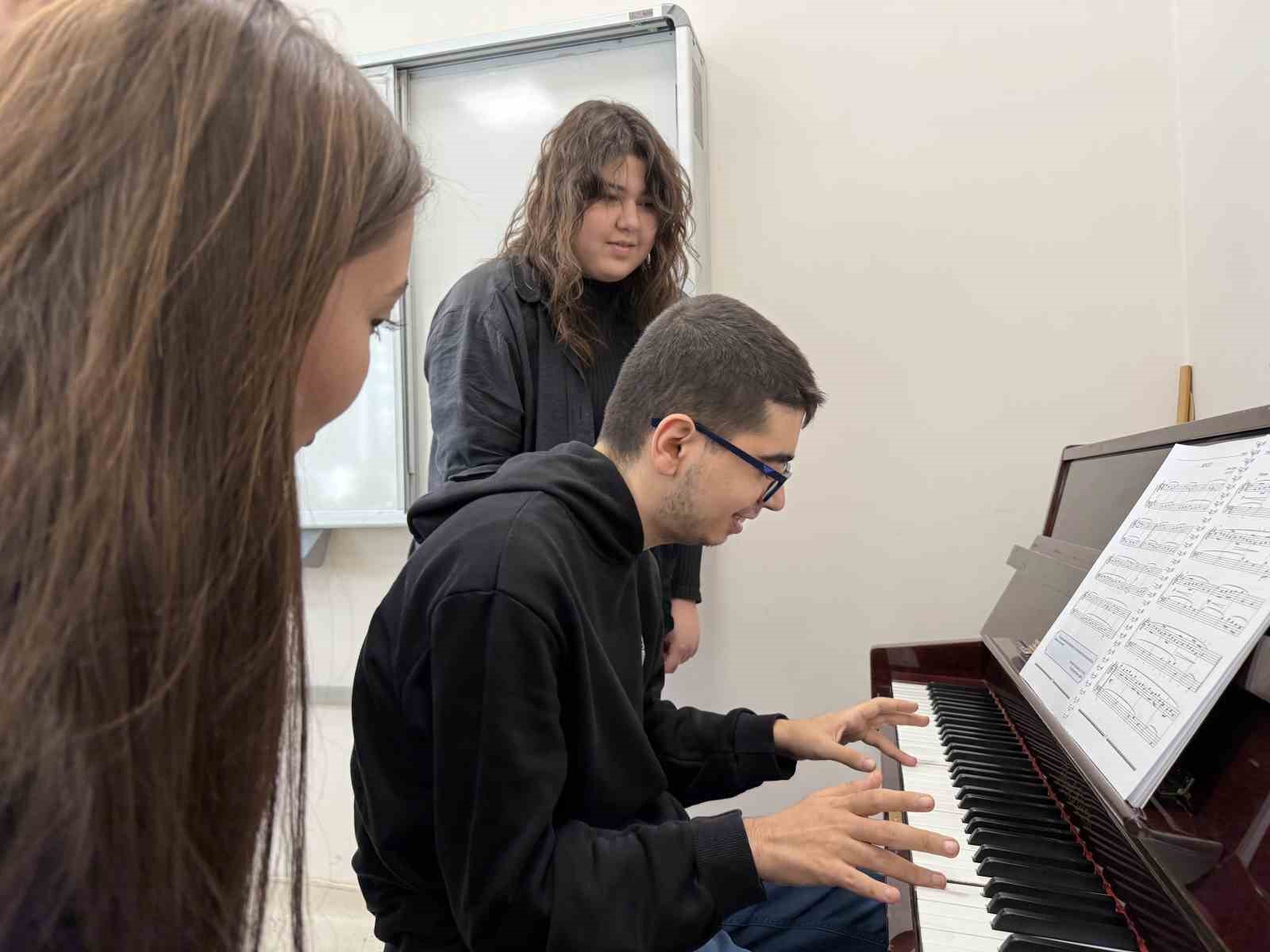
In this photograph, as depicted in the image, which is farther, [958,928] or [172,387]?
[958,928]

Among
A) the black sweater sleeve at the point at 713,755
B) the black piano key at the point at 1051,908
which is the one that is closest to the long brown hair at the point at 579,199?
the black sweater sleeve at the point at 713,755

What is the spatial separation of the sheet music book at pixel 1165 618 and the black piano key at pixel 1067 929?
104mm

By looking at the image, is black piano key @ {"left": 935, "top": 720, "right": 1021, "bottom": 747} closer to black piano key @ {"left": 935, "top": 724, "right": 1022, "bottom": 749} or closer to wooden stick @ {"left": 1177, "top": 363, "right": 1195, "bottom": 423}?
black piano key @ {"left": 935, "top": 724, "right": 1022, "bottom": 749}

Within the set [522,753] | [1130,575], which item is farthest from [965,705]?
[522,753]

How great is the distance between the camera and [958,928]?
784 mm

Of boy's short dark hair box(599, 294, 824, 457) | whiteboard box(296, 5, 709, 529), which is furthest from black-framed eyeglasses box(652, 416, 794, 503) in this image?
whiteboard box(296, 5, 709, 529)

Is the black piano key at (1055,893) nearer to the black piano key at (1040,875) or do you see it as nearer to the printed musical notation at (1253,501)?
the black piano key at (1040,875)

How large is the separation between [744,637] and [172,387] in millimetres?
2020

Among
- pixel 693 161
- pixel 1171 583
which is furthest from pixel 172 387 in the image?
pixel 693 161

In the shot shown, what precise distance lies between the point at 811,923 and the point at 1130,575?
2.06 ft

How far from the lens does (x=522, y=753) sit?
2.90ft

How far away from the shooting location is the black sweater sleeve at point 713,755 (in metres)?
1.30

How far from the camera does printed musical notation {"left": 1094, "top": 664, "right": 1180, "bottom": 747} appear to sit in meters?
0.79

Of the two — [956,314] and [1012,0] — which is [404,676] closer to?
[956,314]
